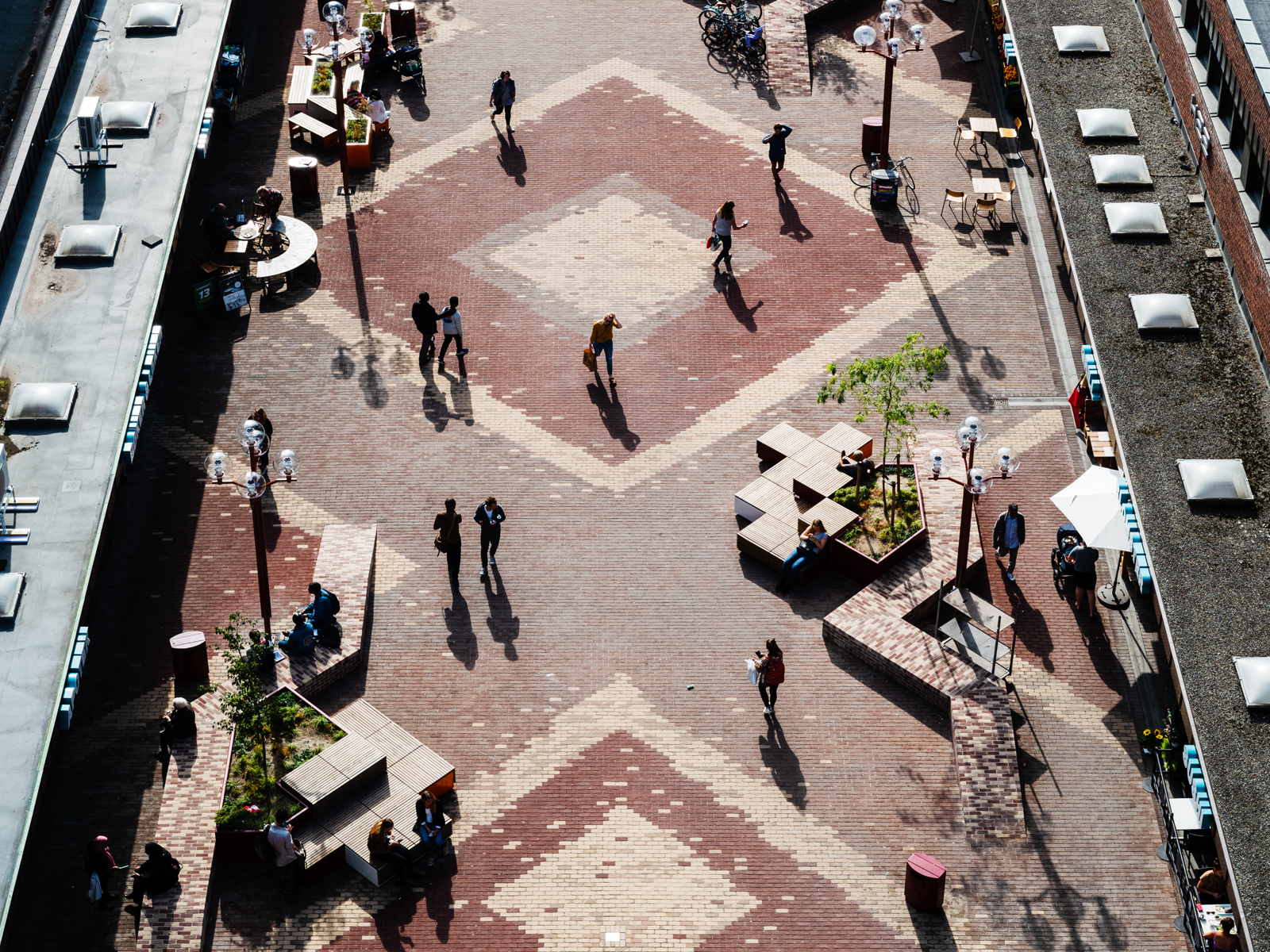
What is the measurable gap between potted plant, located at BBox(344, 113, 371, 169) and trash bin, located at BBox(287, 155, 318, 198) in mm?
1113

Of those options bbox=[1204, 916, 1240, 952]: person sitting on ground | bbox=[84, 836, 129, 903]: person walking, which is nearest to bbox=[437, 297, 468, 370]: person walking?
bbox=[84, 836, 129, 903]: person walking

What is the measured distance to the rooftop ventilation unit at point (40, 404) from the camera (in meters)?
29.2

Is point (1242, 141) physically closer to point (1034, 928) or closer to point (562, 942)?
point (1034, 928)

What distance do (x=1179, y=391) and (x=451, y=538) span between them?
1333 cm

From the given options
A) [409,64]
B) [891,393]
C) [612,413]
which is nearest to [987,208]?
[891,393]

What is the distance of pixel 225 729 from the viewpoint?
28.4 metres

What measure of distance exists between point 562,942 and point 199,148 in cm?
1889

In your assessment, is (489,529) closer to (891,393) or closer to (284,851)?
(284,851)

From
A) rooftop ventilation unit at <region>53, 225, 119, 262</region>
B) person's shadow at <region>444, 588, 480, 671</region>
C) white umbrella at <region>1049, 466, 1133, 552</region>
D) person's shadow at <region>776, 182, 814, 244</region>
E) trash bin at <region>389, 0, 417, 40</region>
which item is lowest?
person's shadow at <region>444, 588, 480, 671</region>

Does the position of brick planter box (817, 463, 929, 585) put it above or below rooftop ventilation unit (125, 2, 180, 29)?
below

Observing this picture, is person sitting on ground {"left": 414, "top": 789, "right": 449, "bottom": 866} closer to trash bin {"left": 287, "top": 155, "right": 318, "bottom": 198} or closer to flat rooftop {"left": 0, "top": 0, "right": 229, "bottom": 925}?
flat rooftop {"left": 0, "top": 0, "right": 229, "bottom": 925}

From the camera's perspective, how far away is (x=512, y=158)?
1702 inches

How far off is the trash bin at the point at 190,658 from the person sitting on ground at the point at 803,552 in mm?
10279

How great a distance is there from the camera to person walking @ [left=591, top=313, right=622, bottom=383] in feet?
117
